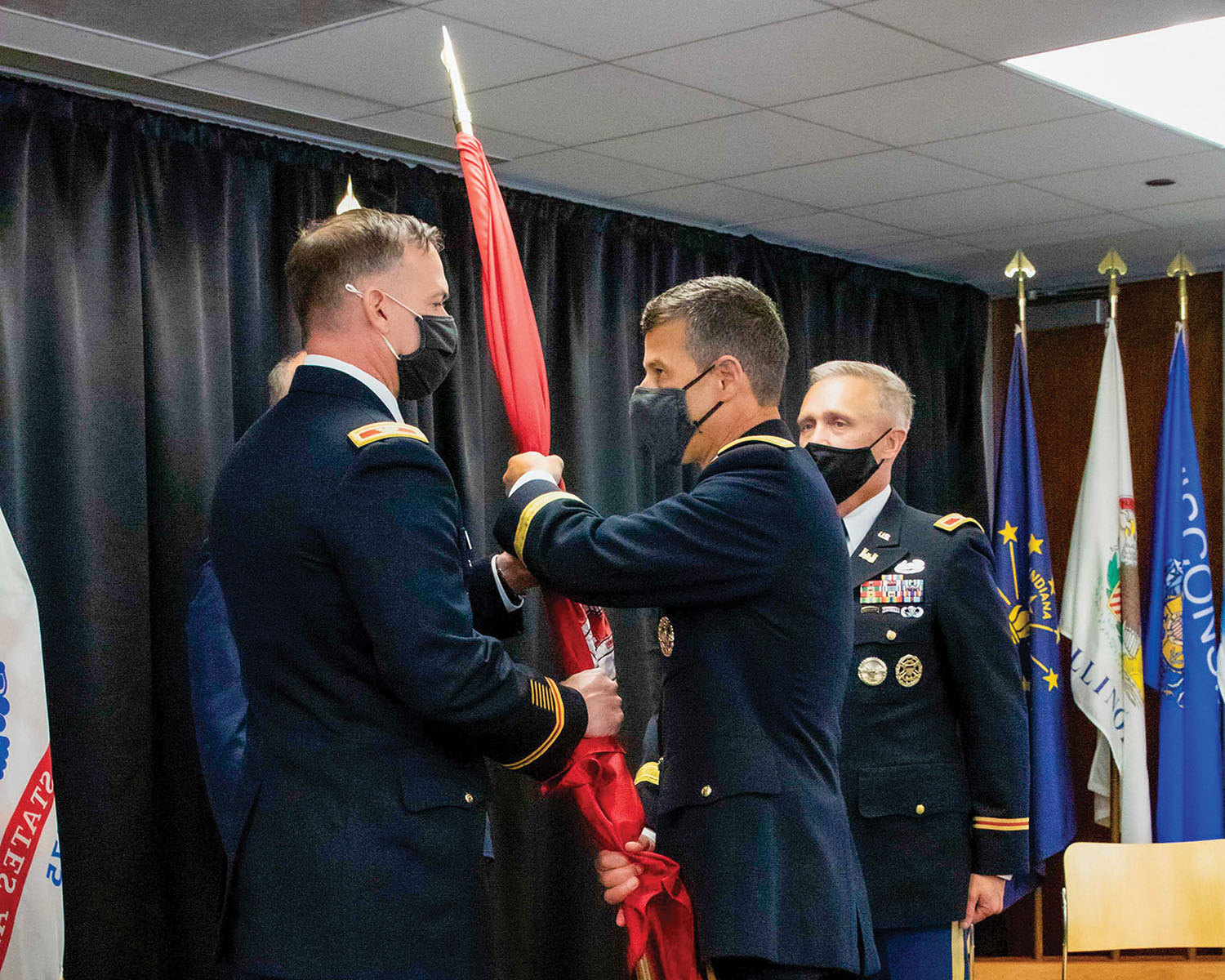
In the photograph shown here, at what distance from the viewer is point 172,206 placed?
141 inches

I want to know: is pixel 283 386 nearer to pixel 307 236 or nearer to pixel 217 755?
pixel 217 755

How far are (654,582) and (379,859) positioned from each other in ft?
1.61

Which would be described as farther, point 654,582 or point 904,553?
point 904,553

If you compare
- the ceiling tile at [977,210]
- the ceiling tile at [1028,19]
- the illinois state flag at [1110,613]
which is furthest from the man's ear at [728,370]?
the illinois state flag at [1110,613]

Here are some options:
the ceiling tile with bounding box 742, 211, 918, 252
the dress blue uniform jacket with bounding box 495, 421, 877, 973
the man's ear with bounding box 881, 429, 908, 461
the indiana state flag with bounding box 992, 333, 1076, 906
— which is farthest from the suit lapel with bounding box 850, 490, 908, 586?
the indiana state flag with bounding box 992, 333, 1076, 906

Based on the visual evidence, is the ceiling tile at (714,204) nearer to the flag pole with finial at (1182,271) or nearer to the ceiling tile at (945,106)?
the ceiling tile at (945,106)

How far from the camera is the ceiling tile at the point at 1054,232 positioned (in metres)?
4.95

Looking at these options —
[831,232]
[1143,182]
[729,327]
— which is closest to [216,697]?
[729,327]

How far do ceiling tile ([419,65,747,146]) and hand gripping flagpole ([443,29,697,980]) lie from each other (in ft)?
3.71

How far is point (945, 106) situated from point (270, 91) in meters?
1.62

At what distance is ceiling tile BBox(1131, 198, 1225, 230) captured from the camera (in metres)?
4.71

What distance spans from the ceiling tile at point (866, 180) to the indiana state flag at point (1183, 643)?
4.55 feet

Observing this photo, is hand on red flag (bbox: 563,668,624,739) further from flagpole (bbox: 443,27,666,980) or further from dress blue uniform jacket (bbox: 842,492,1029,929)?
dress blue uniform jacket (bbox: 842,492,1029,929)

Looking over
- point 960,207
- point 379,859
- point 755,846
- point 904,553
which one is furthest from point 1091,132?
point 379,859
